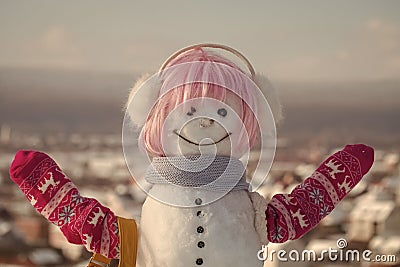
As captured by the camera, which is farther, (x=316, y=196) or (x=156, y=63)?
(x=156, y=63)

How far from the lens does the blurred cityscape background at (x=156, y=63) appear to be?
1589 mm

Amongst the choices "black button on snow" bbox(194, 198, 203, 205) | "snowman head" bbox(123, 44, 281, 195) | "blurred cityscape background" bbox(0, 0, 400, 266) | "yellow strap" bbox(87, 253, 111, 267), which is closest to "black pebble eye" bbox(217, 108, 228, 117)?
"snowman head" bbox(123, 44, 281, 195)

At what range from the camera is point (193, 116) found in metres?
0.77

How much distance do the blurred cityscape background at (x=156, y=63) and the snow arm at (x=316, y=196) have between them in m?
0.69

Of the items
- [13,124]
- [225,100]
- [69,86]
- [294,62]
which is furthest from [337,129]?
[225,100]

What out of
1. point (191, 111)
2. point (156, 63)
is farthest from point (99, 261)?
point (156, 63)

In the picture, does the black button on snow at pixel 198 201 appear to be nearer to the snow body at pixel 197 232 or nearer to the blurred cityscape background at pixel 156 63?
the snow body at pixel 197 232

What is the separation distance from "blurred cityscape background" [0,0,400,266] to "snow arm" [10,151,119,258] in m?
0.74

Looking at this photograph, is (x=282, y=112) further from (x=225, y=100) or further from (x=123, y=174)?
(x=123, y=174)

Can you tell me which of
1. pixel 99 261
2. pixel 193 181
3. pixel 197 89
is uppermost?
pixel 197 89

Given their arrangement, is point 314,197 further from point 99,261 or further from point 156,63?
point 156,63

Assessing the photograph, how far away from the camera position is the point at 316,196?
2.71 ft

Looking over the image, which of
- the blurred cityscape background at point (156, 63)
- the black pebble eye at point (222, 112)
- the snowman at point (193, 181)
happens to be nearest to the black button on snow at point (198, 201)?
the snowman at point (193, 181)

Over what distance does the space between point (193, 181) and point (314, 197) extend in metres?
0.17
